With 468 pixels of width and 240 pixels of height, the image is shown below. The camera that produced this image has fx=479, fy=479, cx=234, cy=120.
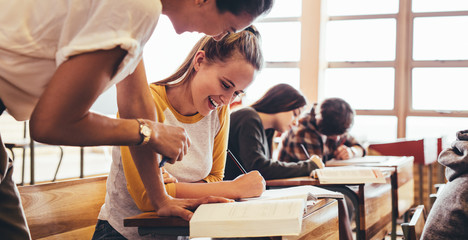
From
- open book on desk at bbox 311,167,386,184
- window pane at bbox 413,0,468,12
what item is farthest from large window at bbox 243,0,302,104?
open book on desk at bbox 311,167,386,184

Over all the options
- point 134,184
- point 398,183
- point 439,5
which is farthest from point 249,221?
point 439,5

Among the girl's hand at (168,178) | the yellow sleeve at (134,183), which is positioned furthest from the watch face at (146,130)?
the girl's hand at (168,178)

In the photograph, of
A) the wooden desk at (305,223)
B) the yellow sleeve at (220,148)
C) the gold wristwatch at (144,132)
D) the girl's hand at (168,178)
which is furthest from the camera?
the yellow sleeve at (220,148)

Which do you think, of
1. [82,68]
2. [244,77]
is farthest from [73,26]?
[244,77]

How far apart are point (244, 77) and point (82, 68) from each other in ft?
2.63

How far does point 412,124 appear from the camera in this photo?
5.47 m

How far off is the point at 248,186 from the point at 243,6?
0.64 meters

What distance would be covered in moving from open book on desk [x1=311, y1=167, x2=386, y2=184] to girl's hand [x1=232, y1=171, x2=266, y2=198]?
0.65 metres

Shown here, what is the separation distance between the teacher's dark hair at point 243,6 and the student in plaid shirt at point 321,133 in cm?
200

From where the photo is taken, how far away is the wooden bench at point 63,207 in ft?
4.59

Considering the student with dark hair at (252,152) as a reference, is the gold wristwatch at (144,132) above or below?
above

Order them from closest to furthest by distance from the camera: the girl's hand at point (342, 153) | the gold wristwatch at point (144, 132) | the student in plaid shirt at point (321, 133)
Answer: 1. the gold wristwatch at point (144, 132)
2. the student in plaid shirt at point (321, 133)
3. the girl's hand at point (342, 153)

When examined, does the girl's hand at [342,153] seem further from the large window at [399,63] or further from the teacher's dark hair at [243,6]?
the teacher's dark hair at [243,6]

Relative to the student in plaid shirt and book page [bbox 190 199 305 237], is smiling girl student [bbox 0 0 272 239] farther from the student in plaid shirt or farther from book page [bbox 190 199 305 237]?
the student in plaid shirt
